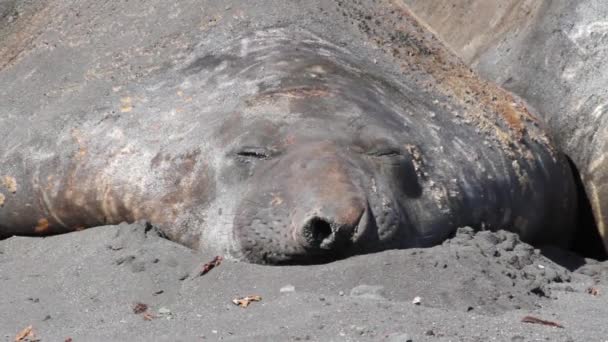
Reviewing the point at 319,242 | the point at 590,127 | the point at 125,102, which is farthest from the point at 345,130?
the point at 590,127

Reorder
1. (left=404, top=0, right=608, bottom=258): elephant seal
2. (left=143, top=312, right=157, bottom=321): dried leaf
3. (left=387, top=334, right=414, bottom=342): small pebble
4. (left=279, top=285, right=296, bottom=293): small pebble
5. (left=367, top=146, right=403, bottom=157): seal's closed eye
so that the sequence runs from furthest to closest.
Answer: (left=404, top=0, right=608, bottom=258): elephant seal < (left=367, top=146, right=403, bottom=157): seal's closed eye < (left=279, top=285, right=296, bottom=293): small pebble < (left=143, top=312, right=157, bottom=321): dried leaf < (left=387, top=334, right=414, bottom=342): small pebble

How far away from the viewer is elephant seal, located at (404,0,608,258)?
20.3 feet

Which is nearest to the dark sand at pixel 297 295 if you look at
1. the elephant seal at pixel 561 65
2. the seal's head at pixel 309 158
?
the seal's head at pixel 309 158

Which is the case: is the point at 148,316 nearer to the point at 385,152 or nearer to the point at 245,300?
the point at 245,300

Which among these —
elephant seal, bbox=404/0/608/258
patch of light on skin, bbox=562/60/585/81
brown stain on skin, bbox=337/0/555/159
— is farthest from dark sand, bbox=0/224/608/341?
patch of light on skin, bbox=562/60/585/81

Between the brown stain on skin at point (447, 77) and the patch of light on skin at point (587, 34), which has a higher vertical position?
the patch of light on skin at point (587, 34)

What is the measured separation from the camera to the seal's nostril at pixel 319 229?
4117mm

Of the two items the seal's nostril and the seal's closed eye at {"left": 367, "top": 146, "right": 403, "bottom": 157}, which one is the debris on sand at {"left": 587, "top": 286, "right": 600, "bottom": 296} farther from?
the seal's nostril

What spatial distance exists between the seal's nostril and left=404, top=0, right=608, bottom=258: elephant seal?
2367mm

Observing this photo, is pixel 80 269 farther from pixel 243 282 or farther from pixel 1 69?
pixel 1 69

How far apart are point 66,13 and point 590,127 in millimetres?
2727

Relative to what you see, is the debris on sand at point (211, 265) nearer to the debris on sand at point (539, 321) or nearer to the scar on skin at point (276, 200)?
the scar on skin at point (276, 200)

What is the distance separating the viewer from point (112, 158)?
5023mm

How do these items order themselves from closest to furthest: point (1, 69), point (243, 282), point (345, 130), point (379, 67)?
point (243, 282)
point (345, 130)
point (379, 67)
point (1, 69)
